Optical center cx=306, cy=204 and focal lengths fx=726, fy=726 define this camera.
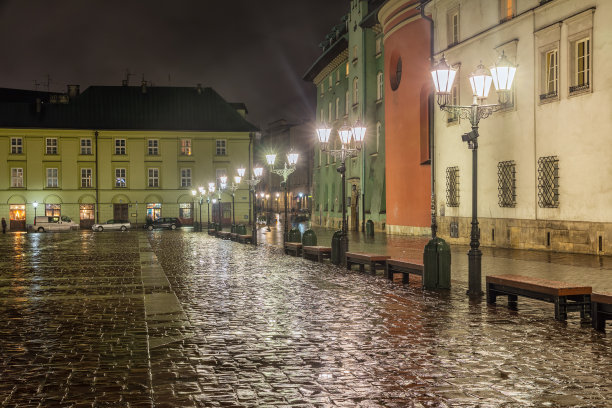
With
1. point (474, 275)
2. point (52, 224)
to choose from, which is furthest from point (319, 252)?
point (52, 224)

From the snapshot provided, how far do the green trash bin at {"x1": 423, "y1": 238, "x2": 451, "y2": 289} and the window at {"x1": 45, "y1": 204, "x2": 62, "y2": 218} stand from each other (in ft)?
204

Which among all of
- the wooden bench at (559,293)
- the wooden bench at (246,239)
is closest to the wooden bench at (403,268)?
the wooden bench at (559,293)

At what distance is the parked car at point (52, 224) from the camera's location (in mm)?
62719

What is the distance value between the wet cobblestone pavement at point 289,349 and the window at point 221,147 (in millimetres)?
60248

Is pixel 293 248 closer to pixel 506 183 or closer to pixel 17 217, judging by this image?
pixel 506 183

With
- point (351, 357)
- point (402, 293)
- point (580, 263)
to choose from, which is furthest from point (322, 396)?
point (580, 263)

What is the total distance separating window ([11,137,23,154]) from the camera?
7044 centimetres

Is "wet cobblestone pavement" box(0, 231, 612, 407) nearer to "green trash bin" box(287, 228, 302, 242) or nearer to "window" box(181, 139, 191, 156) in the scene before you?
"green trash bin" box(287, 228, 302, 242)

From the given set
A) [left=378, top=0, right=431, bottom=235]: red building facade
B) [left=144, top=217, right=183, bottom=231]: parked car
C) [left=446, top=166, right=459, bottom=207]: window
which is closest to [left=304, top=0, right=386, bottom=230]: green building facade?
[left=378, top=0, right=431, bottom=235]: red building facade

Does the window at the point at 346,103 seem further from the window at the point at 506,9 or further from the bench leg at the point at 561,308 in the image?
the bench leg at the point at 561,308

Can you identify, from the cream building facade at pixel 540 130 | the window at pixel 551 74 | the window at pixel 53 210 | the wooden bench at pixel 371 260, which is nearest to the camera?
the wooden bench at pixel 371 260

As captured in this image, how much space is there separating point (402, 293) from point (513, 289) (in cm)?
271

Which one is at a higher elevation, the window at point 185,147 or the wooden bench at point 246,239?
the window at point 185,147

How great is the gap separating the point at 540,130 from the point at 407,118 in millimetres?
13905
